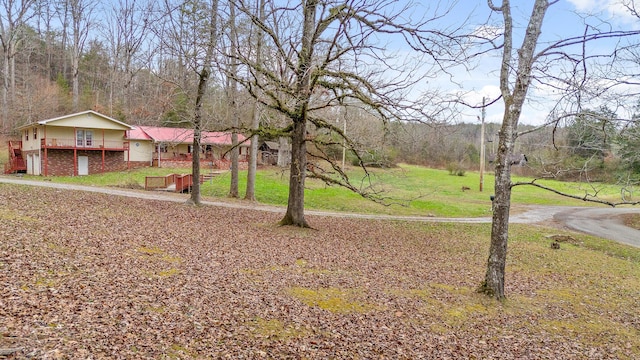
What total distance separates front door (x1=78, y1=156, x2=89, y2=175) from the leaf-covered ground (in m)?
22.4

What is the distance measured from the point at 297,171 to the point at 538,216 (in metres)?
17.1

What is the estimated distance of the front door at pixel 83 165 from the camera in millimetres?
32100

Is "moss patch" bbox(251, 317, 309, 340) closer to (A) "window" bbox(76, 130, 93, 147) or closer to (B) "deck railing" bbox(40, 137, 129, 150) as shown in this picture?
(B) "deck railing" bbox(40, 137, 129, 150)

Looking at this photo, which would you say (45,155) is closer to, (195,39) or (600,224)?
(195,39)

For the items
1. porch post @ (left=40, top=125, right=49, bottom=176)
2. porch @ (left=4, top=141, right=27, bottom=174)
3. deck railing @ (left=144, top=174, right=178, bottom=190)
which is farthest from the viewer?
porch @ (left=4, top=141, right=27, bottom=174)

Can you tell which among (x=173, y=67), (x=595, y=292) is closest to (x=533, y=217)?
(x=595, y=292)

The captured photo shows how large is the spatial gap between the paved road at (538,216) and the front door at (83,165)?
988 cm

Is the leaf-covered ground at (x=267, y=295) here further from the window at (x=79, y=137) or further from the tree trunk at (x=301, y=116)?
the window at (x=79, y=137)

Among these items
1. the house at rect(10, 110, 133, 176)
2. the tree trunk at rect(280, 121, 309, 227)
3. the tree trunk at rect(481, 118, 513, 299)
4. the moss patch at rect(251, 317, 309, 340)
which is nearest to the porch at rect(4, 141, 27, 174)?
the house at rect(10, 110, 133, 176)

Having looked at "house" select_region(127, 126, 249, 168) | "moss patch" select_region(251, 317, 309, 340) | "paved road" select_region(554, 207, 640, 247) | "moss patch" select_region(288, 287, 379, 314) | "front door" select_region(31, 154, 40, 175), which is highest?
"house" select_region(127, 126, 249, 168)

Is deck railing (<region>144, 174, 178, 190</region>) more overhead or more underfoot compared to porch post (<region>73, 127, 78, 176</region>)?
more underfoot

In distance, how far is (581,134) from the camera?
7039 millimetres

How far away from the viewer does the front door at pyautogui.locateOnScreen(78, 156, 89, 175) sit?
1264 inches

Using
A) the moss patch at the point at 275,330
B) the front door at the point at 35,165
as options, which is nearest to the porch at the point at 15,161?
the front door at the point at 35,165
